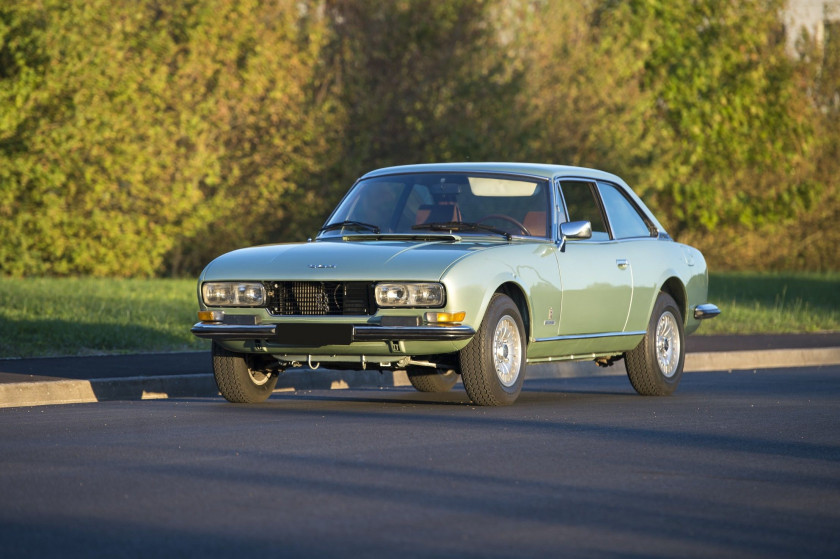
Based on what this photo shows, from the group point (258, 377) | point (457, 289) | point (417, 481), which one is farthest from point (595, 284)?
point (417, 481)

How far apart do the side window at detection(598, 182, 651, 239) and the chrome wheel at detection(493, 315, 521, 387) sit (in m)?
1.90

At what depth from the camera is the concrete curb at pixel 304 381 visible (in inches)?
435

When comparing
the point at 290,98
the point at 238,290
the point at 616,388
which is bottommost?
the point at 616,388

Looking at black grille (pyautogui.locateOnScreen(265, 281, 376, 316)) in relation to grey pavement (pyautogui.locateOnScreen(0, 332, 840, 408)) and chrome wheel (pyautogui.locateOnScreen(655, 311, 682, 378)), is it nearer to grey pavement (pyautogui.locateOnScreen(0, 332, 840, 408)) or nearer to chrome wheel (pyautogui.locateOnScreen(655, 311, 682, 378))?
grey pavement (pyautogui.locateOnScreen(0, 332, 840, 408))

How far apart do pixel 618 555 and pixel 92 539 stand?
6.01ft

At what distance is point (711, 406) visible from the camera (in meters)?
10.9

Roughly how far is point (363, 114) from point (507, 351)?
2159 centimetres

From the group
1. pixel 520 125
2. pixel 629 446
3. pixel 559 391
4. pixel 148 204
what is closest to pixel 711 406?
pixel 559 391

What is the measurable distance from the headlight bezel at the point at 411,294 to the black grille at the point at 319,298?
116mm

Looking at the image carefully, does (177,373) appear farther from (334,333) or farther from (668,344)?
(668,344)

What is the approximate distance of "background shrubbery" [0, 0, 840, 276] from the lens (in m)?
25.8

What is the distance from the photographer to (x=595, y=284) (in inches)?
443

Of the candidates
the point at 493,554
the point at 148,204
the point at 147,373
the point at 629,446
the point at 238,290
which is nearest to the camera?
the point at 493,554

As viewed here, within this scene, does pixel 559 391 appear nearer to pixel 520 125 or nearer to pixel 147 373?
pixel 147 373
